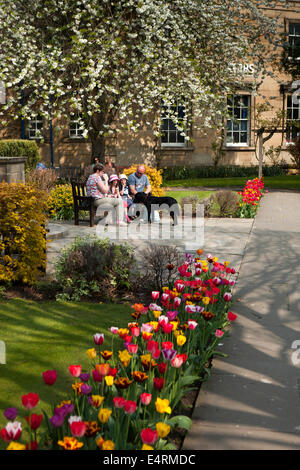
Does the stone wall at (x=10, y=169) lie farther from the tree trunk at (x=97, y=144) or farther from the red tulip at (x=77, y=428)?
the tree trunk at (x=97, y=144)

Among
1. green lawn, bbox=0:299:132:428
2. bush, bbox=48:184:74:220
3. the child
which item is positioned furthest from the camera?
bush, bbox=48:184:74:220

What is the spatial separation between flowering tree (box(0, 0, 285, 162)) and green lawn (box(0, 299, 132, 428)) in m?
12.2

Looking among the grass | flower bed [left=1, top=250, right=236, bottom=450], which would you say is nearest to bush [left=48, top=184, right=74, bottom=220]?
the grass

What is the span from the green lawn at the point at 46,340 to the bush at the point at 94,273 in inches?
9.9

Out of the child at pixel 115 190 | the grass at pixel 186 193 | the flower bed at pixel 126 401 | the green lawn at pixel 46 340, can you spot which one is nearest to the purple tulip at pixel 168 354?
the flower bed at pixel 126 401

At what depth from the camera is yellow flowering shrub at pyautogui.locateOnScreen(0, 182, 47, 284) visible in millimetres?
6734

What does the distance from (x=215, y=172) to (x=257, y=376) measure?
74.1 ft

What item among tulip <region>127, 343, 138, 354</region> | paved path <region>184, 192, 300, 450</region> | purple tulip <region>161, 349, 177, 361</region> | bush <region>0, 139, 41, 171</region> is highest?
bush <region>0, 139, 41, 171</region>

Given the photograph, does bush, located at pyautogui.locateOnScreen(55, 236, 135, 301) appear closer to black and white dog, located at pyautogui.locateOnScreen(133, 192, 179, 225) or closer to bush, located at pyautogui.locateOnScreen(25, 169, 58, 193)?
black and white dog, located at pyautogui.locateOnScreen(133, 192, 179, 225)

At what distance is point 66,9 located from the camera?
18859mm

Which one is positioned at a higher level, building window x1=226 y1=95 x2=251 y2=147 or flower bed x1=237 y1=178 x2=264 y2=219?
building window x1=226 y1=95 x2=251 y2=147

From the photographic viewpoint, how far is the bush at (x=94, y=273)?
6551 millimetres

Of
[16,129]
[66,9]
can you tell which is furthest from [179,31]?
[16,129]

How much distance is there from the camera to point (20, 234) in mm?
6867
